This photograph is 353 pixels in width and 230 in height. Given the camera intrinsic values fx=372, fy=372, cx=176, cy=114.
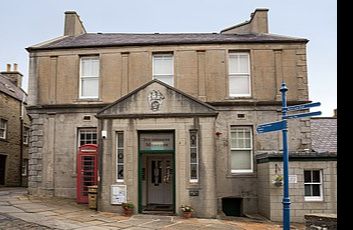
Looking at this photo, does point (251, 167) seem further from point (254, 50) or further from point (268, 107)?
point (254, 50)

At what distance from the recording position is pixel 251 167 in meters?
18.0

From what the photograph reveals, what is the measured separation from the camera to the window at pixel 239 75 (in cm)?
1889

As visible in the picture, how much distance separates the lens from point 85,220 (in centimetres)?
1295

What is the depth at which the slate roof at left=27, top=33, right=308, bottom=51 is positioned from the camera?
746 inches

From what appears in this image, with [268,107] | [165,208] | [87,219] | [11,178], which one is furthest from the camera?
[11,178]

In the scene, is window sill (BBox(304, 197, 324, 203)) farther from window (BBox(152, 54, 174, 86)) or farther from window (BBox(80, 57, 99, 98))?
window (BBox(80, 57, 99, 98))

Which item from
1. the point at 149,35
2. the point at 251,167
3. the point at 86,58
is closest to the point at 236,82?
the point at 251,167

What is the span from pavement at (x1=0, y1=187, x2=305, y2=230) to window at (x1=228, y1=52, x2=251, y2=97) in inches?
259

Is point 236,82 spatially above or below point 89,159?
above

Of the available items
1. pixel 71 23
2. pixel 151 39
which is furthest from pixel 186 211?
pixel 71 23

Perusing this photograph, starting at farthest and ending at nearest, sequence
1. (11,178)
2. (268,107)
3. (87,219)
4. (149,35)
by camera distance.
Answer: (11,178), (149,35), (268,107), (87,219)

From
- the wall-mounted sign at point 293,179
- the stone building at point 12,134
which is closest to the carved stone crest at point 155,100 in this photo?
the wall-mounted sign at point 293,179

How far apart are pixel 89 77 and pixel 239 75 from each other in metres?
7.76
